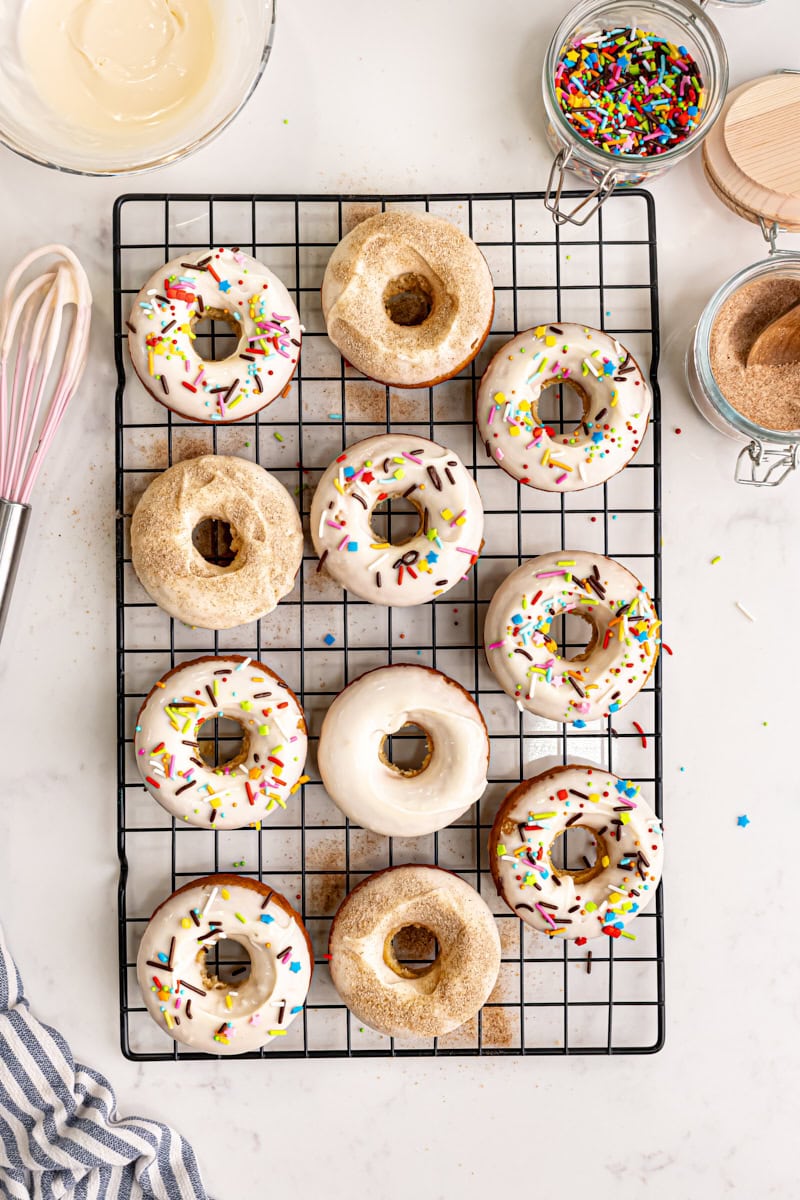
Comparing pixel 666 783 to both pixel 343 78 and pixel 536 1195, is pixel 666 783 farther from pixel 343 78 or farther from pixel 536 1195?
pixel 343 78

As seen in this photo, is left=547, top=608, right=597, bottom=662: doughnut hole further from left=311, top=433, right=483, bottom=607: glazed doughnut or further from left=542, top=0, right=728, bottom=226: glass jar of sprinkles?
left=542, top=0, right=728, bottom=226: glass jar of sprinkles

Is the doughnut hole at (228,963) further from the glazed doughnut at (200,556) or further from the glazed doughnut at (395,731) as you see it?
the glazed doughnut at (200,556)

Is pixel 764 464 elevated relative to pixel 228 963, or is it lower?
elevated

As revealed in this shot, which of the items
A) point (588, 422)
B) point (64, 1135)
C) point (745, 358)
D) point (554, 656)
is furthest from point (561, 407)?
point (64, 1135)

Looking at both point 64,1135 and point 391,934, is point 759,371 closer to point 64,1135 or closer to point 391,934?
point 391,934

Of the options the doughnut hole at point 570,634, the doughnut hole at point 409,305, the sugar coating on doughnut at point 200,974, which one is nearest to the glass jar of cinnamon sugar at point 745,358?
the doughnut hole at point 570,634

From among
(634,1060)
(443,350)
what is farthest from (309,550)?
(634,1060)
